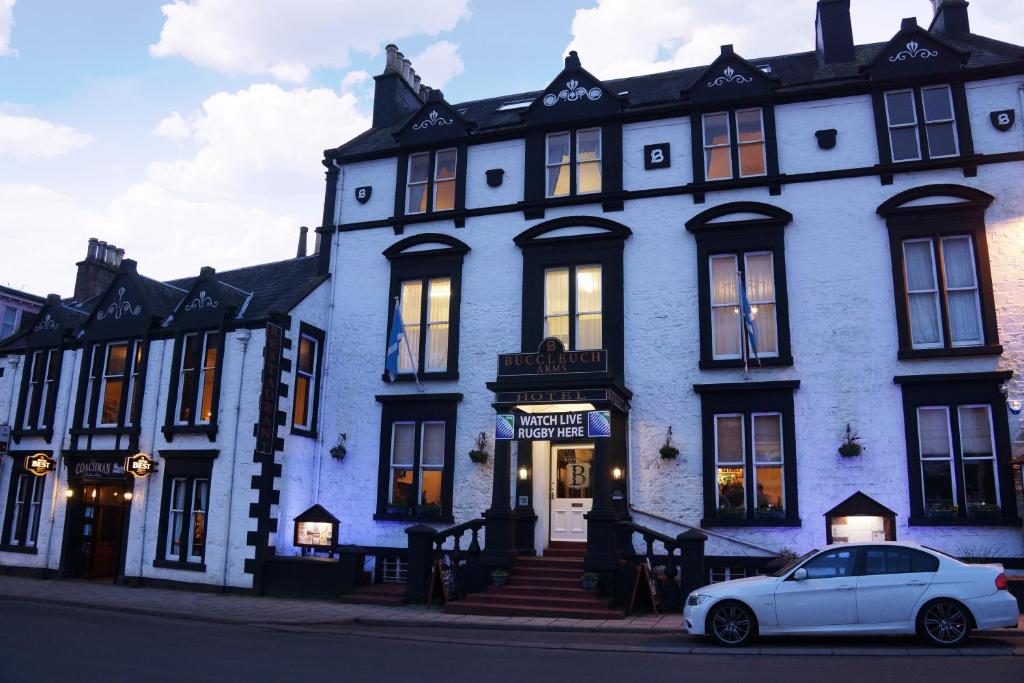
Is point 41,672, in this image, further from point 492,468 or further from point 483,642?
point 492,468

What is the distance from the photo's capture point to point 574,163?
2052cm

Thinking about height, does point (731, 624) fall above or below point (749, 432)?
below

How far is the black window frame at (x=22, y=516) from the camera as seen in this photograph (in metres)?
23.0

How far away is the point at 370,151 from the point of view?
22.6 m

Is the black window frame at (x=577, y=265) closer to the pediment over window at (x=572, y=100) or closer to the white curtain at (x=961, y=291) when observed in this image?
the pediment over window at (x=572, y=100)

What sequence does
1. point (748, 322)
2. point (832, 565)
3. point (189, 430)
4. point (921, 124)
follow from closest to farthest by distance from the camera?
point (832, 565) < point (748, 322) < point (921, 124) < point (189, 430)

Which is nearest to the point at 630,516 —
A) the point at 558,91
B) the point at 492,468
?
the point at 492,468

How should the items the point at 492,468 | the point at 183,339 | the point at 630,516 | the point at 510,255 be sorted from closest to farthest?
1. the point at 630,516
2. the point at 492,468
3. the point at 510,255
4. the point at 183,339

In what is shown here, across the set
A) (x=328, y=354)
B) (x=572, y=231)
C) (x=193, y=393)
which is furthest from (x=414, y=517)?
(x=572, y=231)

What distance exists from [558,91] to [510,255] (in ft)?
15.0

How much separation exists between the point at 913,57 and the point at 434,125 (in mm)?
11930

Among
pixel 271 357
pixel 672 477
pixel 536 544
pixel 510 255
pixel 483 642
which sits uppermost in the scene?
pixel 510 255

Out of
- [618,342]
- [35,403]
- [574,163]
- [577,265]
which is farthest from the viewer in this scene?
[35,403]

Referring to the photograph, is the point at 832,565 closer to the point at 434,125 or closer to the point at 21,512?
the point at 434,125
